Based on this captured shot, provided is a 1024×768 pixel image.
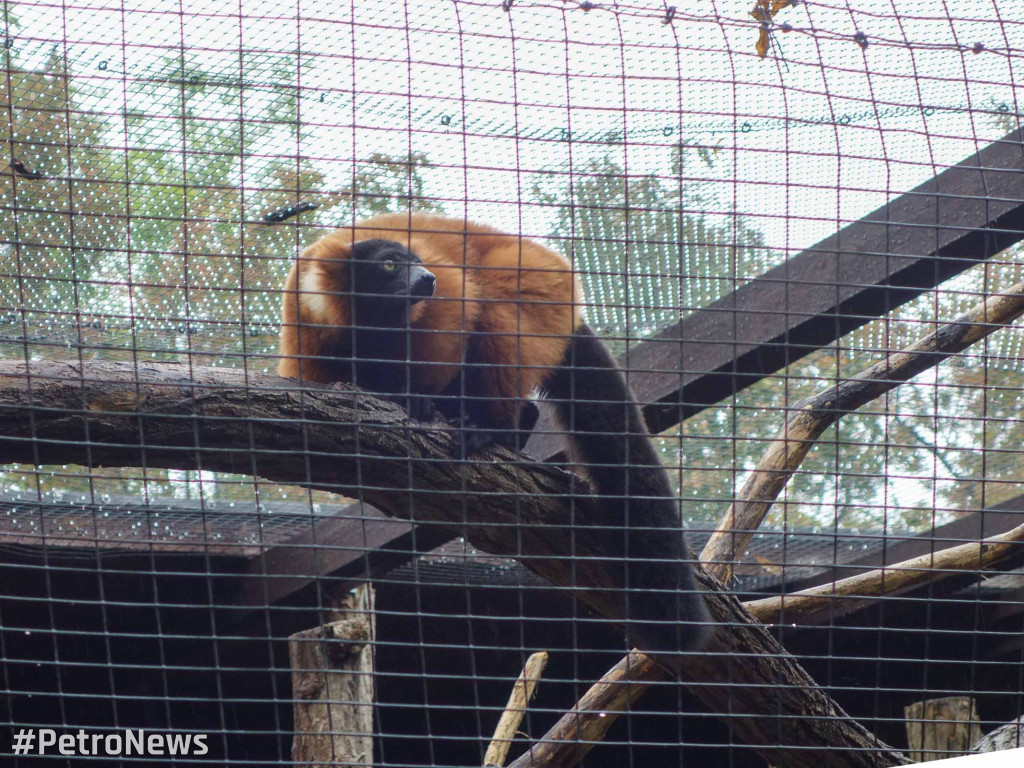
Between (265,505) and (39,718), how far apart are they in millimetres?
2113

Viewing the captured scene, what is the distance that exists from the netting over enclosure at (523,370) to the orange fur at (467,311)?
5 cm

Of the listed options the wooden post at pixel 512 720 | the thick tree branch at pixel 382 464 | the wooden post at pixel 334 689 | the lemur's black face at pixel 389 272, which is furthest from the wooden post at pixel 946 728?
the lemur's black face at pixel 389 272

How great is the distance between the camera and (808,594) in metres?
3.05

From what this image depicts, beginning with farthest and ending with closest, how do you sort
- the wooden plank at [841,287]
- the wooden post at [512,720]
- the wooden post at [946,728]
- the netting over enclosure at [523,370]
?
1. the wooden post at [946,728]
2. the wooden post at [512,720]
3. the wooden plank at [841,287]
4. the netting over enclosure at [523,370]

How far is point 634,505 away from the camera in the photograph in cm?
319

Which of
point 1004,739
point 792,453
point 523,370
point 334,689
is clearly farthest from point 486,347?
point 1004,739

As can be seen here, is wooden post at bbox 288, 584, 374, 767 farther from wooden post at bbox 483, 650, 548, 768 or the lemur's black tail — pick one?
the lemur's black tail

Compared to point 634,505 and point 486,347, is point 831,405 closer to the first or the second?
point 634,505

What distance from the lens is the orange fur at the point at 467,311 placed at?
3.30 metres

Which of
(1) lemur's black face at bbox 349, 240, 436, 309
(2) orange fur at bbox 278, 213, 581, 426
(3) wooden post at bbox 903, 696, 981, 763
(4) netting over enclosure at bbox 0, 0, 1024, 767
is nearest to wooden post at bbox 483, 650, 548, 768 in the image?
(4) netting over enclosure at bbox 0, 0, 1024, 767

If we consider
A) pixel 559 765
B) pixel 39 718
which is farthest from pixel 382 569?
pixel 39 718

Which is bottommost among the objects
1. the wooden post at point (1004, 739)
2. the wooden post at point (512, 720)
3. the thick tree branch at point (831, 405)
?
the wooden post at point (1004, 739)

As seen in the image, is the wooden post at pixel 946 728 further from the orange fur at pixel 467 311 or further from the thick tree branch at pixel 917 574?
the orange fur at pixel 467 311

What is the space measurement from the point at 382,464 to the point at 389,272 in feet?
2.94
